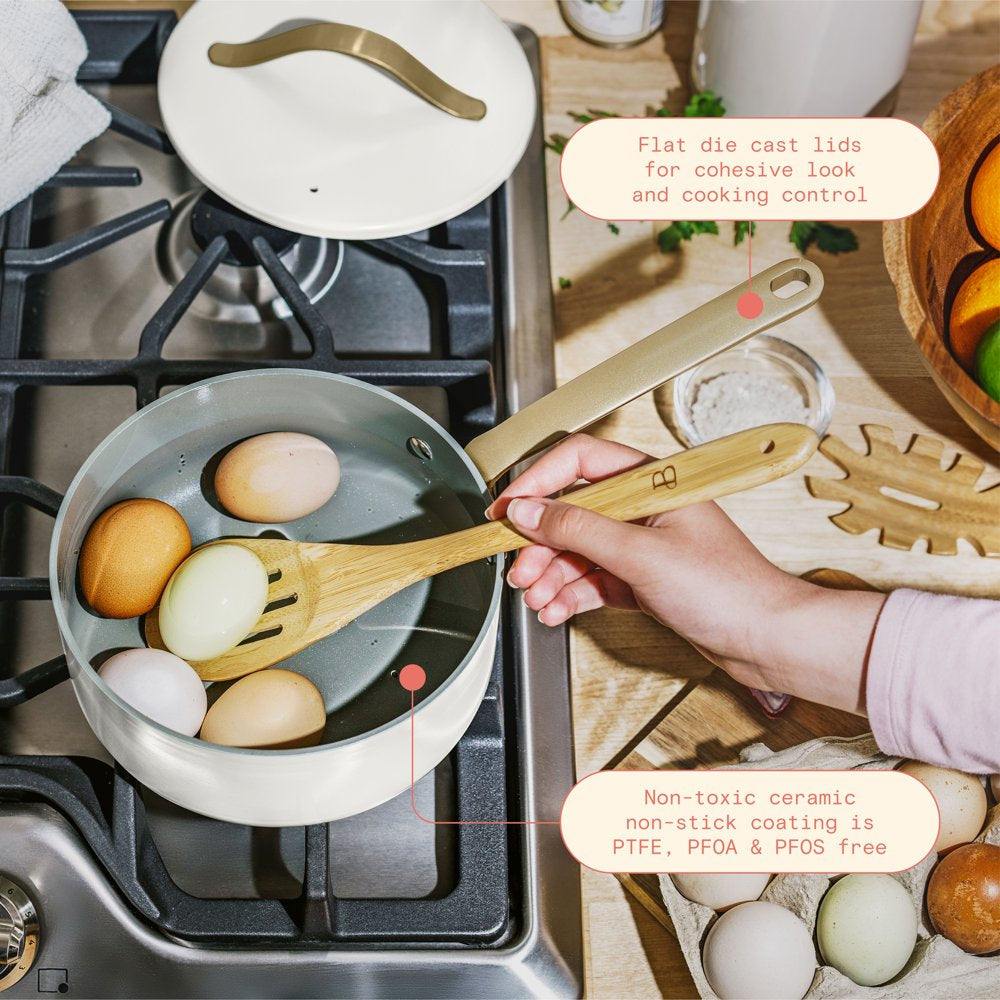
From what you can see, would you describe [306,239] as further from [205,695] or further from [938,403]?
[938,403]

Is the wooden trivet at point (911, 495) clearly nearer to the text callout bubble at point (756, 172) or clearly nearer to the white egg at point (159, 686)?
the text callout bubble at point (756, 172)

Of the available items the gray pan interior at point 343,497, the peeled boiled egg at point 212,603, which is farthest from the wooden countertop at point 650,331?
the peeled boiled egg at point 212,603

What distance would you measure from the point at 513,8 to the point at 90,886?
72cm

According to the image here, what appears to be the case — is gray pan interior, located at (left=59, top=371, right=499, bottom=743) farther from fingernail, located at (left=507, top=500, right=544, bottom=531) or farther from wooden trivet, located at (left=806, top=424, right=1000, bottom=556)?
wooden trivet, located at (left=806, top=424, right=1000, bottom=556)

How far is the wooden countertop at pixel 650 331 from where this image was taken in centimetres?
66

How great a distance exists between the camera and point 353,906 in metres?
0.60

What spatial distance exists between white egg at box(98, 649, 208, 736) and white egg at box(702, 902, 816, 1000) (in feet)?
1.01

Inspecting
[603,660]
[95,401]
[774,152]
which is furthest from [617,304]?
[95,401]

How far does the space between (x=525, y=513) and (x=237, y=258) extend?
31 cm

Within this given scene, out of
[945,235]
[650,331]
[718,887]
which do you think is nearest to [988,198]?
[945,235]

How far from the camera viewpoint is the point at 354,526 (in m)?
0.67

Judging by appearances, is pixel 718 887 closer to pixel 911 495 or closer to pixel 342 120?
pixel 911 495

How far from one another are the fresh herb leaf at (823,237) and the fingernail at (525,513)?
36 centimetres

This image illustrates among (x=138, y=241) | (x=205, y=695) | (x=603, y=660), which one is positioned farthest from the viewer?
(x=138, y=241)
